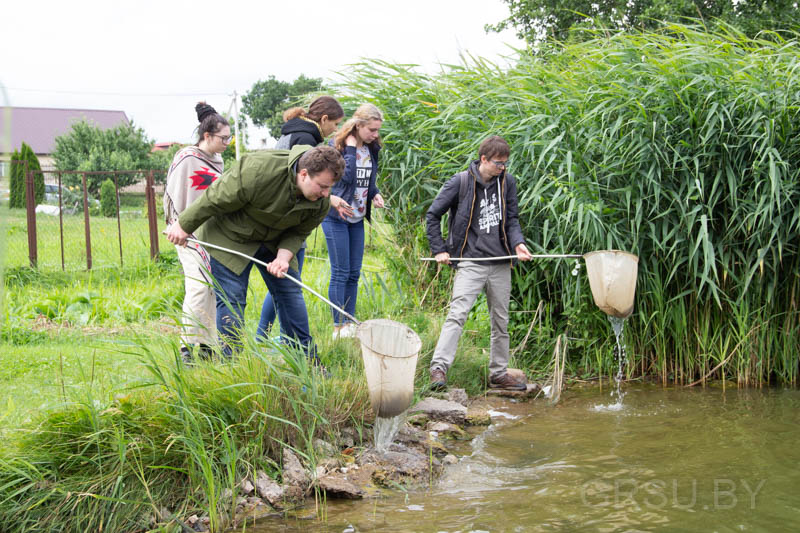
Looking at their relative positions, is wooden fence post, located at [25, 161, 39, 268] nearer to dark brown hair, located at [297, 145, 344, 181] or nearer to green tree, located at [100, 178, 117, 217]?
dark brown hair, located at [297, 145, 344, 181]

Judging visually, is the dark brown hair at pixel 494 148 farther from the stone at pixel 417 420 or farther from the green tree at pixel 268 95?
the green tree at pixel 268 95

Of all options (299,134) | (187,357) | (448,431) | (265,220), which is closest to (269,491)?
(187,357)

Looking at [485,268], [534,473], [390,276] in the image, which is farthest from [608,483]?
[390,276]

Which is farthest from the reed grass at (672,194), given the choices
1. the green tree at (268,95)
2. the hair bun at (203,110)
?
the green tree at (268,95)

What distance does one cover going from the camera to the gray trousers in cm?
481

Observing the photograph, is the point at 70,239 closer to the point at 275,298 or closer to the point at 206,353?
the point at 275,298

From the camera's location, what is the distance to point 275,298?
13.4ft

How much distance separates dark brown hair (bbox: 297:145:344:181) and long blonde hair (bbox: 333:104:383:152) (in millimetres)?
1357

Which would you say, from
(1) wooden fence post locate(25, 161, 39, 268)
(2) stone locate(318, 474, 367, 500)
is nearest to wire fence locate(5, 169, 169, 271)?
(1) wooden fence post locate(25, 161, 39, 268)

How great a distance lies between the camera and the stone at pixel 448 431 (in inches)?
165

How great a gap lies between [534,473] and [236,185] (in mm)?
2214

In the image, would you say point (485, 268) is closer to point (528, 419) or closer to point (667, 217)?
point (528, 419)

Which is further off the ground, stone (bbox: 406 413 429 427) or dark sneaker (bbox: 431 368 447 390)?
dark sneaker (bbox: 431 368 447 390)

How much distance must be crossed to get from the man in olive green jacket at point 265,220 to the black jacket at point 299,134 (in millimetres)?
751
